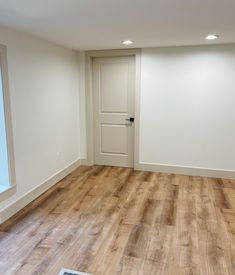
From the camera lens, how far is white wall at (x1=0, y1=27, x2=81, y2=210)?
3002 millimetres

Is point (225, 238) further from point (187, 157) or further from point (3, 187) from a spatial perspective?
point (3, 187)

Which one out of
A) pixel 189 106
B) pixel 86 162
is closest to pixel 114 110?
pixel 86 162

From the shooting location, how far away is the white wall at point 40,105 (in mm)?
3002

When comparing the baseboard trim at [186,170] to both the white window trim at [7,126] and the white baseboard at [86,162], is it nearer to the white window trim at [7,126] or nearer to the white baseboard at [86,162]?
the white baseboard at [86,162]

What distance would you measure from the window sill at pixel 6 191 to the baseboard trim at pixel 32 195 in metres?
0.13

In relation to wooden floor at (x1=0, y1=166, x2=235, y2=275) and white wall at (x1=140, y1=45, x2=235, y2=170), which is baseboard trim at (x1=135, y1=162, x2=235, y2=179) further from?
wooden floor at (x1=0, y1=166, x2=235, y2=275)

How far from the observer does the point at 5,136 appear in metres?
2.87

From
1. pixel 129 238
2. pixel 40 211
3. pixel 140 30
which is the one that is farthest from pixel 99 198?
pixel 140 30

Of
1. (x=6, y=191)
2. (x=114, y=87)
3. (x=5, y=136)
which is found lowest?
(x=6, y=191)

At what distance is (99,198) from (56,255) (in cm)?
128

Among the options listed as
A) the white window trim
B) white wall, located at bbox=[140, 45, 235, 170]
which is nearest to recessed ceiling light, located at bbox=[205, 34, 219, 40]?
white wall, located at bbox=[140, 45, 235, 170]

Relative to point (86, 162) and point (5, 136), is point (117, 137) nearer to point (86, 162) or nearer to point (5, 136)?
point (86, 162)

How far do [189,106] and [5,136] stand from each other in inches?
115

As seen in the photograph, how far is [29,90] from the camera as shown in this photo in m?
3.24
